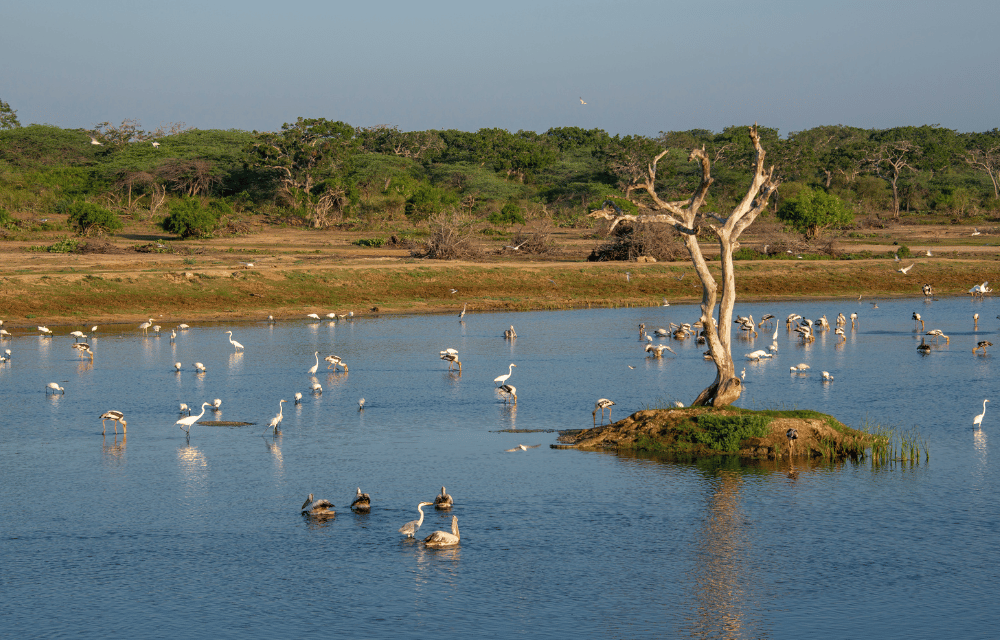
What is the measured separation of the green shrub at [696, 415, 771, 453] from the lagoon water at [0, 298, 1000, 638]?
22.6 inches

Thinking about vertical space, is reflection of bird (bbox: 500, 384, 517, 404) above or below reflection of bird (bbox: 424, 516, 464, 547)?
above

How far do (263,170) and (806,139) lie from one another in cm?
7464

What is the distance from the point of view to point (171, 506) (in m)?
15.6

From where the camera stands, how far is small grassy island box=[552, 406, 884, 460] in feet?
60.0

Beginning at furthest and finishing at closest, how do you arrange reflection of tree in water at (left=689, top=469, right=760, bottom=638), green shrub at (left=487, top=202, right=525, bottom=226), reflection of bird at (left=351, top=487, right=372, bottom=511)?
green shrub at (left=487, top=202, right=525, bottom=226), reflection of bird at (left=351, top=487, right=372, bottom=511), reflection of tree in water at (left=689, top=469, right=760, bottom=638)

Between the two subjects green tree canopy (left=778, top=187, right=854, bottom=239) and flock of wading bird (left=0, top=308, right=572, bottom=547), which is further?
green tree canopy (left=778, top=187, right=854, bottom=239)

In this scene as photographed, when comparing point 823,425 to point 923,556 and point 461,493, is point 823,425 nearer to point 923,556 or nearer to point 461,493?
point 923,556

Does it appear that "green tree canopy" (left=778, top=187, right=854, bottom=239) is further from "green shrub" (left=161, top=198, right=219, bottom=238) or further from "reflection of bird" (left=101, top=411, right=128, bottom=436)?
"reflection of bird" (left=101, top=411, right=128, bottom=436)

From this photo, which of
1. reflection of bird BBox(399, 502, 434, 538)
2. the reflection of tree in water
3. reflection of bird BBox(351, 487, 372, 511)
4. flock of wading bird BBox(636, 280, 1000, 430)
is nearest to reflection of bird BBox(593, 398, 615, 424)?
the reflection of tree in water

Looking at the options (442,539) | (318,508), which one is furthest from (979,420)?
(318,508)

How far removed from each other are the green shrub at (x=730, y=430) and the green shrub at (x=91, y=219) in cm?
4912

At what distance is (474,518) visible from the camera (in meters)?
14.8

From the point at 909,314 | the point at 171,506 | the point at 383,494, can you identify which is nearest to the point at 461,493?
the point at 383,494

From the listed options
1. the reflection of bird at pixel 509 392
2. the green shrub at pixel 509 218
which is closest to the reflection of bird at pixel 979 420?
the reflection of bird at pixel 509 392
